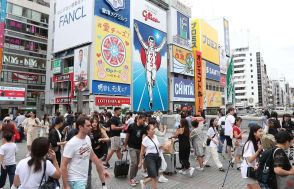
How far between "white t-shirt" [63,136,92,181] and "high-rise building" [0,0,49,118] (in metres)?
37.7

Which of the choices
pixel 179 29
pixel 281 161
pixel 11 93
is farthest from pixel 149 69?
pixel 281 161

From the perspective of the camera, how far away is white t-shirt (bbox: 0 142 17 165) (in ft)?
18.0

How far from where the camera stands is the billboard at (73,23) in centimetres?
3656

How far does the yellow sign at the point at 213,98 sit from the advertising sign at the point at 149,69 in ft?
59.8

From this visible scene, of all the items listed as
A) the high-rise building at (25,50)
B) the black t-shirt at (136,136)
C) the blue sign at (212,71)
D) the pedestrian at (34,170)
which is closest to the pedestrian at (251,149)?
the black t-shirt at (136,136)

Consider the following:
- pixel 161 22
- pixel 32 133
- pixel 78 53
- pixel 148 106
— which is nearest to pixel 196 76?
pixel 161 22

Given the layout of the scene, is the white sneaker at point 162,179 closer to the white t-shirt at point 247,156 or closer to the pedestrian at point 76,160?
the white t-shirt at point 247,156

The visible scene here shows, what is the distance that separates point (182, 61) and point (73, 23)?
22.4 metres

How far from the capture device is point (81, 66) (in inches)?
1420

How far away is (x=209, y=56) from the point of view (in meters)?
65.3

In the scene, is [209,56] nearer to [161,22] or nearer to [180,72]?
[180,72]

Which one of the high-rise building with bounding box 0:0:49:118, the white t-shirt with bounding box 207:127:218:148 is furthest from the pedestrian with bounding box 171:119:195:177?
the high-rise building with bounding box 0:0:49:118

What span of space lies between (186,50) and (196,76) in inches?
252

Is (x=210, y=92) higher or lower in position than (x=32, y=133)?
higher
